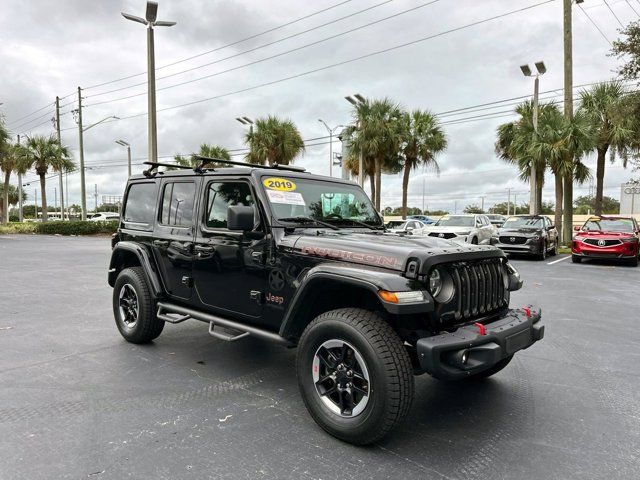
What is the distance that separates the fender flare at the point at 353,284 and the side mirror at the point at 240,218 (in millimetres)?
668

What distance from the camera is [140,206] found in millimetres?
5336

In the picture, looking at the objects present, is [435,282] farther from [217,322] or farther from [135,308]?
[135,308]

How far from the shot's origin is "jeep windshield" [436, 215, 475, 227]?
18.6 meters

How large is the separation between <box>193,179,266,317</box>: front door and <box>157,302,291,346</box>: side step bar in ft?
0.34

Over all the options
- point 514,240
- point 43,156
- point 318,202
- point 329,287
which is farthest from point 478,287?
point 43,156

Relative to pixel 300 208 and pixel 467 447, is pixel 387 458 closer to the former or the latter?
pixel 467 447

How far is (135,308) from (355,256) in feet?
10.3

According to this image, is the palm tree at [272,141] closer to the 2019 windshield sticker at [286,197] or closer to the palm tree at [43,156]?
the palm tree at [43,156]

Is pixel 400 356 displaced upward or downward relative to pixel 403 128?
downward

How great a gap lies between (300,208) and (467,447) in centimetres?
226

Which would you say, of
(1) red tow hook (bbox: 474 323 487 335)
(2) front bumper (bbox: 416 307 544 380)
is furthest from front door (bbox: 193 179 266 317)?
(1) red tow hook (bbox: 474 323 487 335)

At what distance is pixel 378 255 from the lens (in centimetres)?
315

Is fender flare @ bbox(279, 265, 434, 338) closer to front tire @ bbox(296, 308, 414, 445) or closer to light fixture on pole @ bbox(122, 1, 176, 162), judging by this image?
front tire @ bbox(296, 308, 414, 445)

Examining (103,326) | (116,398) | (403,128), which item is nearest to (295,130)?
(403,128)
